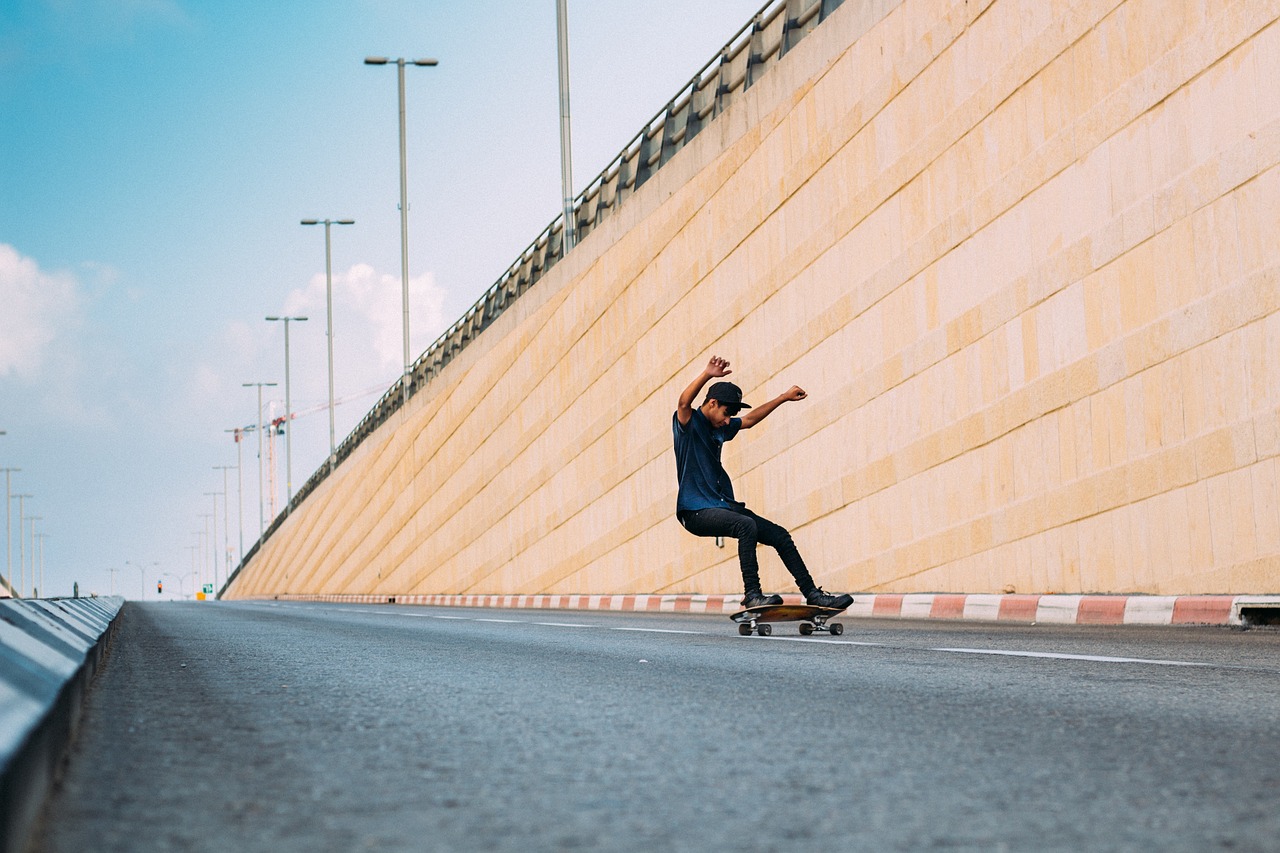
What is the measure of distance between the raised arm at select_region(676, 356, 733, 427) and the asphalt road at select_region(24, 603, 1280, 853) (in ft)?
8.05

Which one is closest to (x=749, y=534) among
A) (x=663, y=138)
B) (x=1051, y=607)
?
(x=1051, y=607)

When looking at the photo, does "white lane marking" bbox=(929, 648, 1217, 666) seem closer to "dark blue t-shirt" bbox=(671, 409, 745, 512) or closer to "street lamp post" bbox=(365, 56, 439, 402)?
"dark blue t-shirt" bbox=(671, 409, 745, 512)

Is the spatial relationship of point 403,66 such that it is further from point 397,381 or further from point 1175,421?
point 1175,421

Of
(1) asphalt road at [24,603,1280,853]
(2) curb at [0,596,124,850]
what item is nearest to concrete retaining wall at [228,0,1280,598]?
(1) asphalt road at [24,603,1280,853]

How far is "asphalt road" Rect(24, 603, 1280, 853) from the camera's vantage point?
3201 millimetres

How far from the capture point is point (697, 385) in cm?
1059

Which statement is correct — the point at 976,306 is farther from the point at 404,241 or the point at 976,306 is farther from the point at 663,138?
the point at 404,241

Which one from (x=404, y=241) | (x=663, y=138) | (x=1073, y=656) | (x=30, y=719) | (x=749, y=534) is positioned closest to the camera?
(x=30, y=719)

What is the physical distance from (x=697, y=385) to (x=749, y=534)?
1183mm

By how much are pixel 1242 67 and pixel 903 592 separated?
753 centimetres

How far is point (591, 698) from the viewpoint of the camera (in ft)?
19.9

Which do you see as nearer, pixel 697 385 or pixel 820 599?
pixel 697 385

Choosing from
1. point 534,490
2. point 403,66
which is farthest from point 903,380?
point 403,66

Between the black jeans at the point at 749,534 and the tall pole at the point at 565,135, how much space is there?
23722mm
